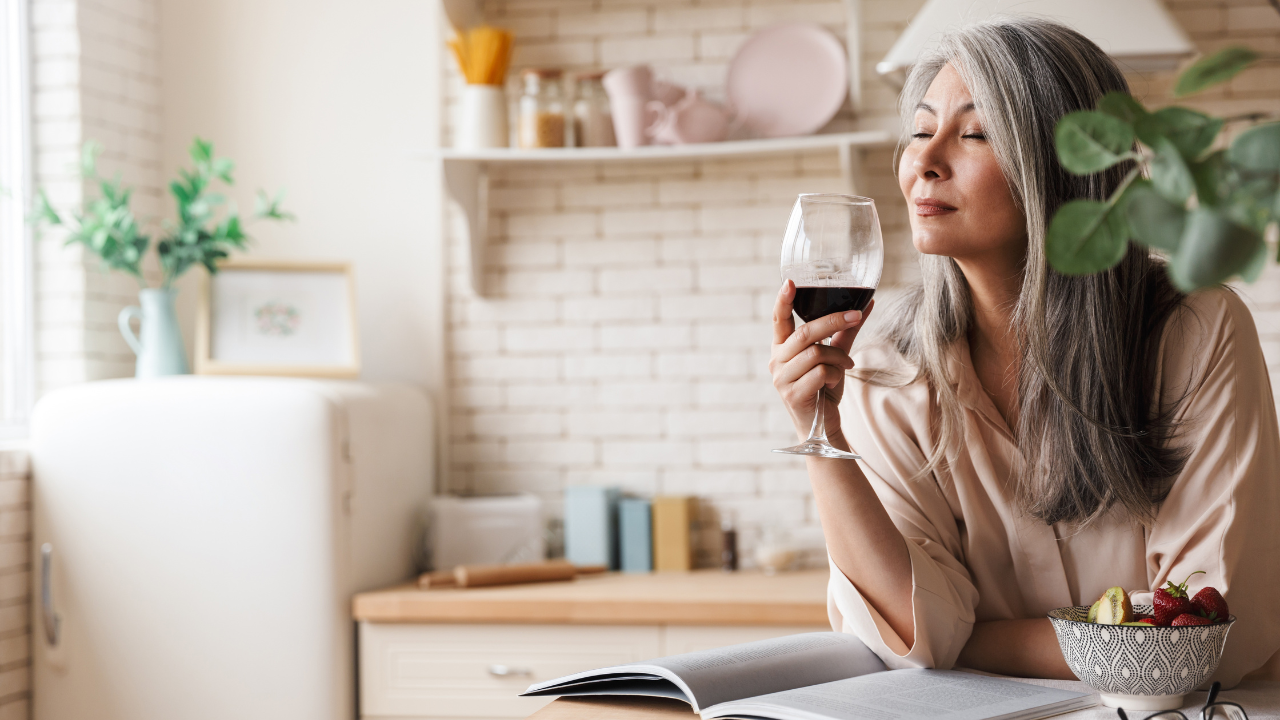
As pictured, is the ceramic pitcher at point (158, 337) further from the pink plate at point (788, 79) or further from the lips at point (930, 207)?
the lips at point (930, 207)

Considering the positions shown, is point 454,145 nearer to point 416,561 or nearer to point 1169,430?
point 416,561

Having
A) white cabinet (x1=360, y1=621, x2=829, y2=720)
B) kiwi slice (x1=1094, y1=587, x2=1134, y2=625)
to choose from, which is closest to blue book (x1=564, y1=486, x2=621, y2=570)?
white cabinet (x1=360, y1=621, x2=829, y2=720)

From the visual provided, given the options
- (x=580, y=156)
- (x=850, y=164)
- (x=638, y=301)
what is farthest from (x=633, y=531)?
(x=850, y=164)

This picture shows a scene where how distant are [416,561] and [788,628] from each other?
102 centimetres

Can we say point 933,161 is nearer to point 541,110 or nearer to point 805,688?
point 805,688

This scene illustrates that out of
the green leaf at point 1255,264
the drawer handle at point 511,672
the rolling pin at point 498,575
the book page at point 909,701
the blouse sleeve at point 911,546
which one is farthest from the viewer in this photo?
the rolling pin at point 498,575

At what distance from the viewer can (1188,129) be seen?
446mm

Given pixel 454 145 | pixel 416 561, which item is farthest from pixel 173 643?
pixel 454 145

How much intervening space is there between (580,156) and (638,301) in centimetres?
43

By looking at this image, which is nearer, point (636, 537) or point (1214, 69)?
point (1214, 69)

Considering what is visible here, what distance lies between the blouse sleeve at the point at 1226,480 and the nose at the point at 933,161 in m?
0.32

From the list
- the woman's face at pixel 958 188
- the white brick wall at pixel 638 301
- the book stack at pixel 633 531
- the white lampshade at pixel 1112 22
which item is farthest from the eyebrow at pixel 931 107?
the book stack at pixel 633 531

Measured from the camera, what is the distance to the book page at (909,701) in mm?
793

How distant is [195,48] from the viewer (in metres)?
2.98
